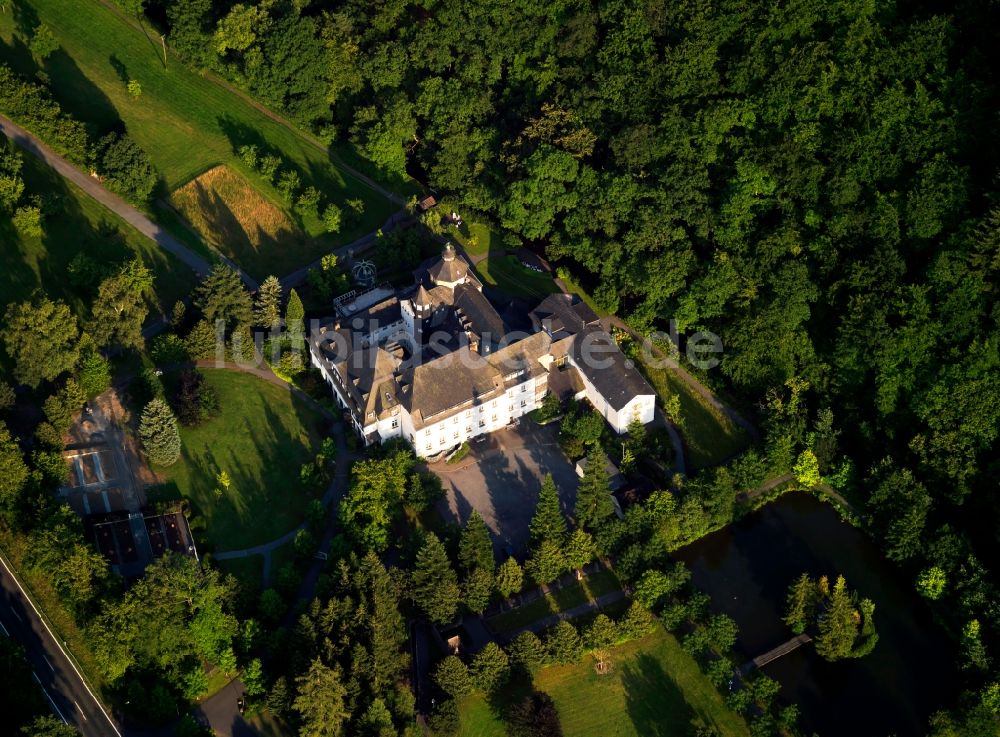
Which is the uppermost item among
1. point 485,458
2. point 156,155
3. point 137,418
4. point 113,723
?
point 156,155

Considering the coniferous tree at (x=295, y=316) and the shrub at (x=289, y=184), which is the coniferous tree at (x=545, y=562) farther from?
the shrub at (x=289, y=184)

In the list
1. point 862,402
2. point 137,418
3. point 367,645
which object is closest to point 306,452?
point 137,418

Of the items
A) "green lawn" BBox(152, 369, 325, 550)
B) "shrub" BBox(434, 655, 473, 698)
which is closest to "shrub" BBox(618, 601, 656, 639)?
"shrub" BBox(434, 655, 473, 698)

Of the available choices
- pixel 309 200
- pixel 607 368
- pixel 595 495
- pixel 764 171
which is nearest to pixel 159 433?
pixel 309 200

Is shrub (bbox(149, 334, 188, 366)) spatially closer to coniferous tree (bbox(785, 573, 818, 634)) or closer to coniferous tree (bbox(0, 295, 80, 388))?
coniferous tree (bbox(0, 295, 80, 388))

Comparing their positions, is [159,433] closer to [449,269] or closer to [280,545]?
[280,545]

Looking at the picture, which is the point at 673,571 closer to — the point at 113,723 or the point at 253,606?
the point at 253,606
